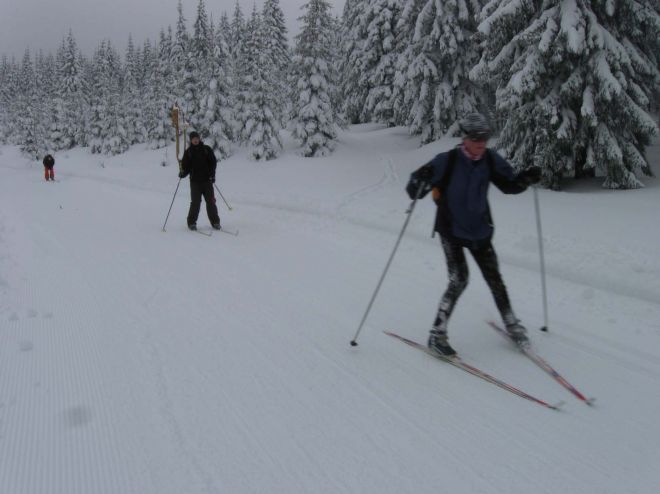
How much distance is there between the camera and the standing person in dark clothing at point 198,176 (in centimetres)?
Result: 998

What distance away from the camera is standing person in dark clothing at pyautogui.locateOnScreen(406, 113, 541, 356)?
391cm

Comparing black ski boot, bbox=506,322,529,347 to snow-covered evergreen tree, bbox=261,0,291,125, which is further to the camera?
snow-covered evergreen tree, bbox=261,0,291,125

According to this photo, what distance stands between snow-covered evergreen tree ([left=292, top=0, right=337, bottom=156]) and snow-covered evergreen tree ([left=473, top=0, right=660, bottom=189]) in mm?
13451

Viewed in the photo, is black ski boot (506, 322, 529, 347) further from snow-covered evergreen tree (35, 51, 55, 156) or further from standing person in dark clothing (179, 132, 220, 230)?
snow-covered evergreen tree (35, 51, 55, 156)

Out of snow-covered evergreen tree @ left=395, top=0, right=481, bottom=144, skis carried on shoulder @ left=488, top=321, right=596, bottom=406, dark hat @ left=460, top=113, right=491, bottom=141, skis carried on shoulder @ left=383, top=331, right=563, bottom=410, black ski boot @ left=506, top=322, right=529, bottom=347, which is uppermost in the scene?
snow-covered evergreen tree @ left=395, top=0, right=481, bottom=144

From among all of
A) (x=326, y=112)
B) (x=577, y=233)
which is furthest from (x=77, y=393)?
(x=326, y=112)

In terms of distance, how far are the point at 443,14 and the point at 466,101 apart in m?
3.84

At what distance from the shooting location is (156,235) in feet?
31.3

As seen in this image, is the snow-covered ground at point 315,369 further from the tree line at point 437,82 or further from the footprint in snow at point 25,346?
the tree line at point 437,82

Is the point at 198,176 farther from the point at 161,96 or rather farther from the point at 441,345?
the point at 161,96

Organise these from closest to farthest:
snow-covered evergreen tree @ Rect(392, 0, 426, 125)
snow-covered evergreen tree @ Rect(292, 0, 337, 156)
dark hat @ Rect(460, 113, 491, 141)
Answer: dark hat @ Rect(460, 113, 491, 141), snow-covered evergreen tree @ Rect(392, 0, 426, 125), snow-covered evergreen tree @ Rect(292, 0, 337, 156)

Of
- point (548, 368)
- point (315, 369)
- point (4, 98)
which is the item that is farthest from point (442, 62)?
point (4, 98)

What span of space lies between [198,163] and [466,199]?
7594 mm

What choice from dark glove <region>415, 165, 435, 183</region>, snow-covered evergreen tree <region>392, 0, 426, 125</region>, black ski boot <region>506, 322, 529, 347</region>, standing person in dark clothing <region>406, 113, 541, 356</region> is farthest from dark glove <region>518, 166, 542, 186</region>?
snow-covered evergreen tree <region>392, 0, 426, 125</region>
